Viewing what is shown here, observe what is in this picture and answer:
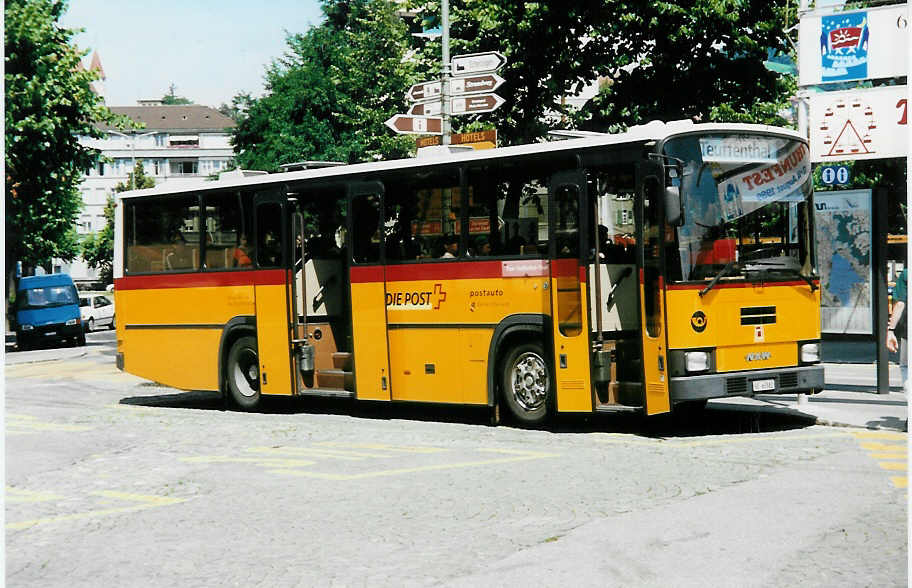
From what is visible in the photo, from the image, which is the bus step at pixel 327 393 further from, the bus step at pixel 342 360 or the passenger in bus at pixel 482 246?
the passenger in bus at pixel 482 246

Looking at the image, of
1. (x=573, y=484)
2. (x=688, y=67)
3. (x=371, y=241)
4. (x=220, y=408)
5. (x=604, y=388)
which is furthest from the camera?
(x=688, y=67)

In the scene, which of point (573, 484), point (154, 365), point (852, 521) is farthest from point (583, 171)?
point (154, 365)

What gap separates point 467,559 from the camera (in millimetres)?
7395

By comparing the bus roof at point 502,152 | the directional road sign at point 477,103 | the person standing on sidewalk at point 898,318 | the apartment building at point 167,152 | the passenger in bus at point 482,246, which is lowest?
the person standing on sidewalk at point 898,318

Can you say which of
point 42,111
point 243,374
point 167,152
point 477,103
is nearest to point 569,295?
point 243,374

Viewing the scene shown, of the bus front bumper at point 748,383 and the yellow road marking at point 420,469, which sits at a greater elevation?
the bus front bumper at point 748,383

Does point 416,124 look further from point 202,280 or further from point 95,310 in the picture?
point 95,310

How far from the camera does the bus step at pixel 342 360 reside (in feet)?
54.8

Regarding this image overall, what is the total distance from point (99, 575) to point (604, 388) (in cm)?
731

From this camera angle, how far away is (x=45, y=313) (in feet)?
140

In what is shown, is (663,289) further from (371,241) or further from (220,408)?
(220,408)

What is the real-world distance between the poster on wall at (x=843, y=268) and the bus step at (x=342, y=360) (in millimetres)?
7199

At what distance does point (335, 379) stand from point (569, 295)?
429cm

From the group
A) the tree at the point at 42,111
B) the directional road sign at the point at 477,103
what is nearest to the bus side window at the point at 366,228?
the directional road sign at the point at 477,103
